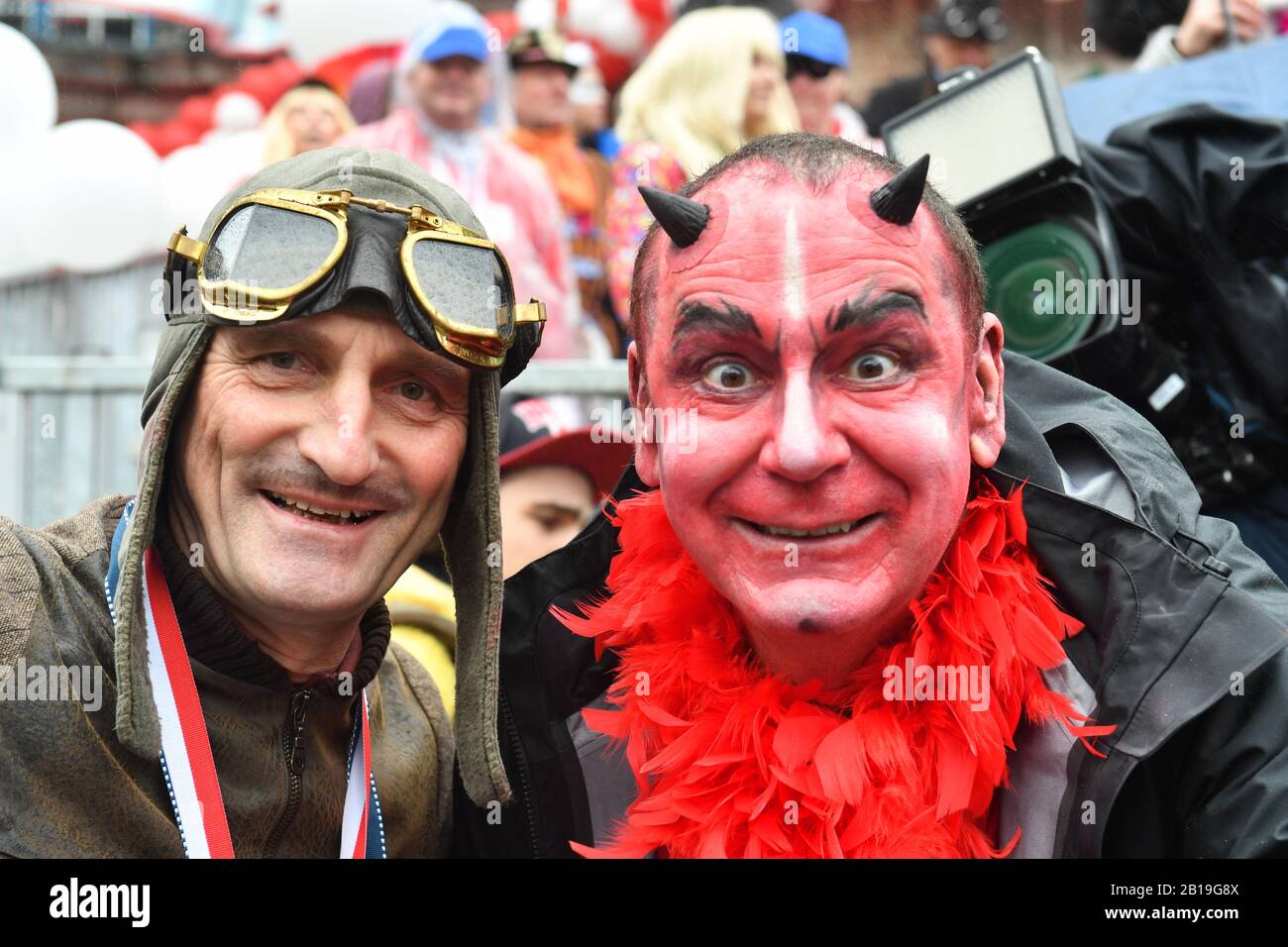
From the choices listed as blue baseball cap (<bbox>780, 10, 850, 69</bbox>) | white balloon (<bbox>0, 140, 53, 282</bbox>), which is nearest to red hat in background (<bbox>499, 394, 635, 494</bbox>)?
blue baseball cap (<bbox>780, 10, 850, 69</bbox>)

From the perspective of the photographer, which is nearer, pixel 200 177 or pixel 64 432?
pixel 64 432

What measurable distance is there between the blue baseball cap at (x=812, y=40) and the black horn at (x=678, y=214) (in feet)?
11.6

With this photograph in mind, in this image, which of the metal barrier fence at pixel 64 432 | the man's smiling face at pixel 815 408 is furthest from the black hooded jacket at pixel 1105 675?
the metal barrier fence at pixel 64 432

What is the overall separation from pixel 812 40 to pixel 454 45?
4.61ft

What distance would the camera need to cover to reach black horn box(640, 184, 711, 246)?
2.30 meters

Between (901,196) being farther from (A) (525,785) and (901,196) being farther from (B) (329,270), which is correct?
(A) (525,785)

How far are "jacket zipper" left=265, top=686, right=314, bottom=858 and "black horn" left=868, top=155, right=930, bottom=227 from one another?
1261 mm

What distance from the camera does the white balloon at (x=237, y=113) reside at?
8.20 meters

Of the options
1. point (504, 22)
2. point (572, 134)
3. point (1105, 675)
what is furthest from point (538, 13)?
point (1105, 675)

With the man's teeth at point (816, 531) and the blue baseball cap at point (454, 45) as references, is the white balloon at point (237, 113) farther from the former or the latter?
the man's teeth at point (816, 531)

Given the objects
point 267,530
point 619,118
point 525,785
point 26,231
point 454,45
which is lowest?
point 525,785

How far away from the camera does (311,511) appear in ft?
7.91

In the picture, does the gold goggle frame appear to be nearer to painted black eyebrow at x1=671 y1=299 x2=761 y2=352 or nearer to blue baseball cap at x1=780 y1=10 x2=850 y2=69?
painted black eyebrow at x1=671 y1=299 x2=761 y2=352
